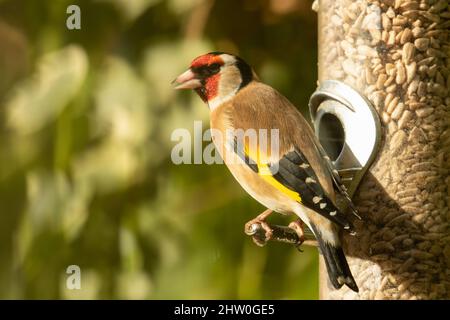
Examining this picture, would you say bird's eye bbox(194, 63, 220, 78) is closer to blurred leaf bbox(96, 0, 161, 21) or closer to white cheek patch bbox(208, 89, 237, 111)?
white cheek patch bbox(208, 89, 237, 111)

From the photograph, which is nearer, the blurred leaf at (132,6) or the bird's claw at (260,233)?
the bird's claw at (260,233)

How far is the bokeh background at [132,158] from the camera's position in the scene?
2.92 metres

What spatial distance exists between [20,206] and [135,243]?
1.34 ft

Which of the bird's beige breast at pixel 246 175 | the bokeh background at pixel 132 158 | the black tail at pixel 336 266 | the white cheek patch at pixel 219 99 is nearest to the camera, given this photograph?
the black tail at pixel 336 266

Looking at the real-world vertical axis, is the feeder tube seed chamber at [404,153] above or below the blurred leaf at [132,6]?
below

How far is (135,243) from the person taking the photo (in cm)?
298

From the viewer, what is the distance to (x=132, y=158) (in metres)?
2.94

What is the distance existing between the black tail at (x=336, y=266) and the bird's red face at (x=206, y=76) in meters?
0.41

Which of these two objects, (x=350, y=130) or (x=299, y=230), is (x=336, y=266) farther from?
(x=350, y=130)

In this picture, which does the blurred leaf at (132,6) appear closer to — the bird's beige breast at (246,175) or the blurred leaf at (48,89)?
the blurred leaf at (48,89)

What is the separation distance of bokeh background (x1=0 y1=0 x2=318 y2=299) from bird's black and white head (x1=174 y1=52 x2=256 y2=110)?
811 millimetres

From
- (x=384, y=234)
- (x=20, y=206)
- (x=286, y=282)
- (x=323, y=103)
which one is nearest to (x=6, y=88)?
(x=20, y=206)

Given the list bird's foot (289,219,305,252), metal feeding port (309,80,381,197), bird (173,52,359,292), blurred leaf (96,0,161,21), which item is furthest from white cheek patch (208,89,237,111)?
blurred leaf (96,0,161,21)

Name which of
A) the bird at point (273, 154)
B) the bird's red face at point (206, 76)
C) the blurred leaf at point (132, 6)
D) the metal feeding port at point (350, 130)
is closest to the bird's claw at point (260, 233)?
the bird at point (273, 154)
